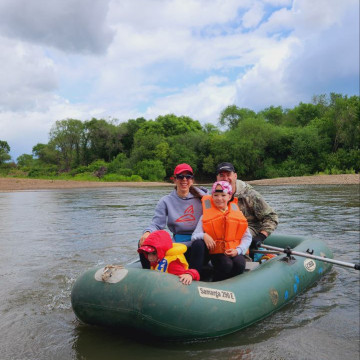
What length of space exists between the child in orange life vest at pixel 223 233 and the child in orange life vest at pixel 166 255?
28 centimetres

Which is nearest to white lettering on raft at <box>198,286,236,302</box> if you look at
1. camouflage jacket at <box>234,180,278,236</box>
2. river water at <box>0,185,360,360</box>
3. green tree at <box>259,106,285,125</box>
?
river water at <box>0,185,360,360</box>

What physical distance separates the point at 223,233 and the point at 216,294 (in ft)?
1.90

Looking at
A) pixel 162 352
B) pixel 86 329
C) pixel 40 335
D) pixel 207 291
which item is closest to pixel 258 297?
pixel 207 291

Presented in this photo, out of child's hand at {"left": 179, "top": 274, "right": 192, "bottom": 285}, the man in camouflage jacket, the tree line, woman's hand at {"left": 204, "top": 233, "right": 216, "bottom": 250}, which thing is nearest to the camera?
child's hand at {"left": 179, "top": 274, "right": 192, "bottom": 285}

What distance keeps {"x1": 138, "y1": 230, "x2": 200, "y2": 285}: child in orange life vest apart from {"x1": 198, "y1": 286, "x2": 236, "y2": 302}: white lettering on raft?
125 millimetres

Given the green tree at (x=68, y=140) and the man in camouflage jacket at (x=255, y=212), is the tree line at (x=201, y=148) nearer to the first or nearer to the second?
the green tree at (x=68, y=140)

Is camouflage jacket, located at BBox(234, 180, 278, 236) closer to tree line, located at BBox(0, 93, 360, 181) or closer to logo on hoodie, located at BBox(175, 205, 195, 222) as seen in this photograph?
logo on hoodie, located at BBox(175, 205, 195, 222)

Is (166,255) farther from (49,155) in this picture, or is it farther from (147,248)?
(49,155)

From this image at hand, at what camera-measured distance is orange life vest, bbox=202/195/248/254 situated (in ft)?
11.0

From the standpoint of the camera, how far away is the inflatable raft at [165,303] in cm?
283

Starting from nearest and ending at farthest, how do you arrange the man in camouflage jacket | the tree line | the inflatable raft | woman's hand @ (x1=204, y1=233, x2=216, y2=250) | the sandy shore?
the inflatable raft
woman's hand @ (x1=204, y1=233, x2=216, y2=250)
the man in camouflage jacket
the sandy shore
the tree line

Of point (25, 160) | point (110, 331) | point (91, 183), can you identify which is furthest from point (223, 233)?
point (25, 160)

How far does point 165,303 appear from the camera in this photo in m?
2.81

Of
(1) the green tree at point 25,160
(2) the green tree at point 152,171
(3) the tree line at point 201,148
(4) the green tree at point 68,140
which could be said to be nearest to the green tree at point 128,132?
(3) the tree line at point 201,148
